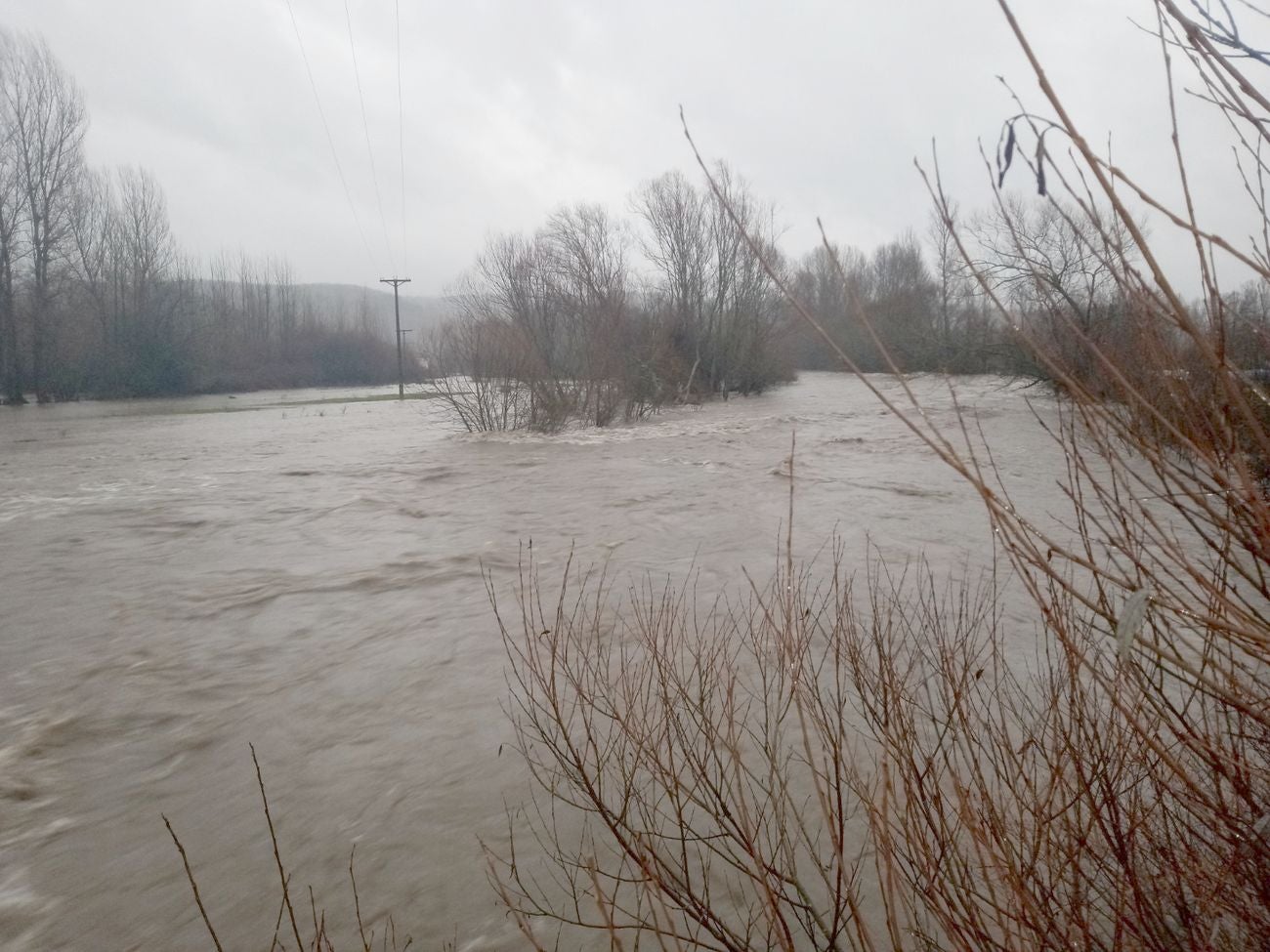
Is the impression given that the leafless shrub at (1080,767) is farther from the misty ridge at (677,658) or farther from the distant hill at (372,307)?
the distant hill at (372,307)

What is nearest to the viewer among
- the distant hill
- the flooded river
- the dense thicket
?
the flooded river

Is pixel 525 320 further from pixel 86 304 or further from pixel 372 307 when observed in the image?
pixel 372 307

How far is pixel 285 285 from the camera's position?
66625mm

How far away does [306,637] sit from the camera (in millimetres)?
6570

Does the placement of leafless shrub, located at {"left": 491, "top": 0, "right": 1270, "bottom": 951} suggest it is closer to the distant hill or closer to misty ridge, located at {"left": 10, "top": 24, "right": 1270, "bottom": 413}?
misty ridge, located at {"left": 10, "top": 24, "right": 1270, "bottom": 413}

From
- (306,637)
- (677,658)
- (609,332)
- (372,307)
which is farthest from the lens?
(372,307)

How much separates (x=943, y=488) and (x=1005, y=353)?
1612 centimetres

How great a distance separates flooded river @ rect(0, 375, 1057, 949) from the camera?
11.8ft

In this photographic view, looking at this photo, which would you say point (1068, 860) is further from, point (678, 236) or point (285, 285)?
point (285, 285)

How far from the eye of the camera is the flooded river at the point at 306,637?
11.8 ft

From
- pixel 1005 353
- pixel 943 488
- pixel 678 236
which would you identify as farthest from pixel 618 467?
pixel 678 236

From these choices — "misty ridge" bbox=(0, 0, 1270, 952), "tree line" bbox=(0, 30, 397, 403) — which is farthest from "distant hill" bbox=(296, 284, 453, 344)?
"misty ridge" bbox=(0, 0, 1270, 952)

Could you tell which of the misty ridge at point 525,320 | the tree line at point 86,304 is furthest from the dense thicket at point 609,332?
the tree line at point 86,304

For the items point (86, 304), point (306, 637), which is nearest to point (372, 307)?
point (86, 304)
